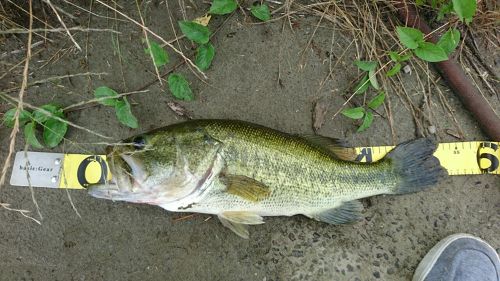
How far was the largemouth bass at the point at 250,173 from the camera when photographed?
266 centimetres

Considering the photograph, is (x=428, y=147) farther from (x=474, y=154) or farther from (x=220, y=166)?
(x=220, y=166)

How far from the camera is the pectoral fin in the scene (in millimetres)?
2888

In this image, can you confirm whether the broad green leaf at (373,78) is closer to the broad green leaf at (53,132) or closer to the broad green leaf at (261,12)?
the broad green leaf at (261,12)

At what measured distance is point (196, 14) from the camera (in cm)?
344

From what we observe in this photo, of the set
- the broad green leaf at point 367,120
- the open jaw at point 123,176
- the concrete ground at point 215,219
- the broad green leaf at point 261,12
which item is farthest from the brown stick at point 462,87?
the open jaw at point 123,176

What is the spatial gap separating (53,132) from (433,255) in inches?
121

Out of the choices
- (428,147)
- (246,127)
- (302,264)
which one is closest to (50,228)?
(246,127)

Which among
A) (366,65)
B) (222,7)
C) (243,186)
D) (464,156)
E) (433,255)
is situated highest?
(222,7)

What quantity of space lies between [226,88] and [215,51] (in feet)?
1.09

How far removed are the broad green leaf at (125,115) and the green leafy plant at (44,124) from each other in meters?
0.40

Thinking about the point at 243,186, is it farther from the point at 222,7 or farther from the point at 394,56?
the point at 394,56

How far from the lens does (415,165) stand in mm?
3027

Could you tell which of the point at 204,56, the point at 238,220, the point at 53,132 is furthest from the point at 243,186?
the point at 53,132

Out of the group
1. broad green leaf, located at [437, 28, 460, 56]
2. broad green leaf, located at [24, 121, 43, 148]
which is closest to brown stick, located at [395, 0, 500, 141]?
broad green leaf, located at [437, 28, 460, 56]
